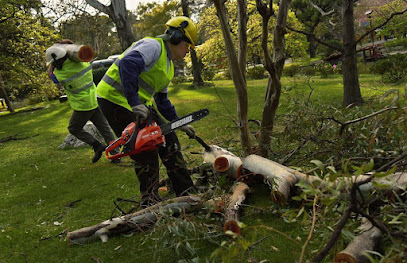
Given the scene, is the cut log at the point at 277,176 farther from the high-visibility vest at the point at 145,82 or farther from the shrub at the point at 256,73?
the shrub at the point at 256,73

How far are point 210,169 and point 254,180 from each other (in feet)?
1.43

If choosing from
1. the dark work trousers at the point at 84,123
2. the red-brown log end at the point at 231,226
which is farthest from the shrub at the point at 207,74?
the red-brown log end at the point at 231,226

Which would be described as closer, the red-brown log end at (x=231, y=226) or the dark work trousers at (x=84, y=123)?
the red-brown log end at (x=231, y=226)

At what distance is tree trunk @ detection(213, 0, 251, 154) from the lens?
131 inches

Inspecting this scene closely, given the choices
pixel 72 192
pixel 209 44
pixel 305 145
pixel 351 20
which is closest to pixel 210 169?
pixel 305 145

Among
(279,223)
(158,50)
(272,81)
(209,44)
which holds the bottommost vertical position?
(279,223)

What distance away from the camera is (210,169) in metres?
3.39

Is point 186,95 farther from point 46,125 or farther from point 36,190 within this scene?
point 36,190

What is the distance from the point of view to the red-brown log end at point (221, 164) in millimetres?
3275

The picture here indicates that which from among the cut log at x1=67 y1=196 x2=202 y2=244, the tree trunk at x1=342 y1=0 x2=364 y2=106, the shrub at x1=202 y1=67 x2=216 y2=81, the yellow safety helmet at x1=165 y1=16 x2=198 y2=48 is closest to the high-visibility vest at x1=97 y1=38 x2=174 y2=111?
the yellow safety helmet at x1=165 y1=16 x2=198 y2=48

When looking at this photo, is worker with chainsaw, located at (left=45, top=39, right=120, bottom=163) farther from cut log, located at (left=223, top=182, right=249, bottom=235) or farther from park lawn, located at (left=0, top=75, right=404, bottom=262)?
cut log, located at (left=223, top=182, right=249, bottom=235)

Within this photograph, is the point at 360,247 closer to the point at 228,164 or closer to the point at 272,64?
the point at 228,164

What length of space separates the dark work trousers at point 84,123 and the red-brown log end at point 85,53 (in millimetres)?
754

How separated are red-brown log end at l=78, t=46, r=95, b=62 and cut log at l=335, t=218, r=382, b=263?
4147 mm
